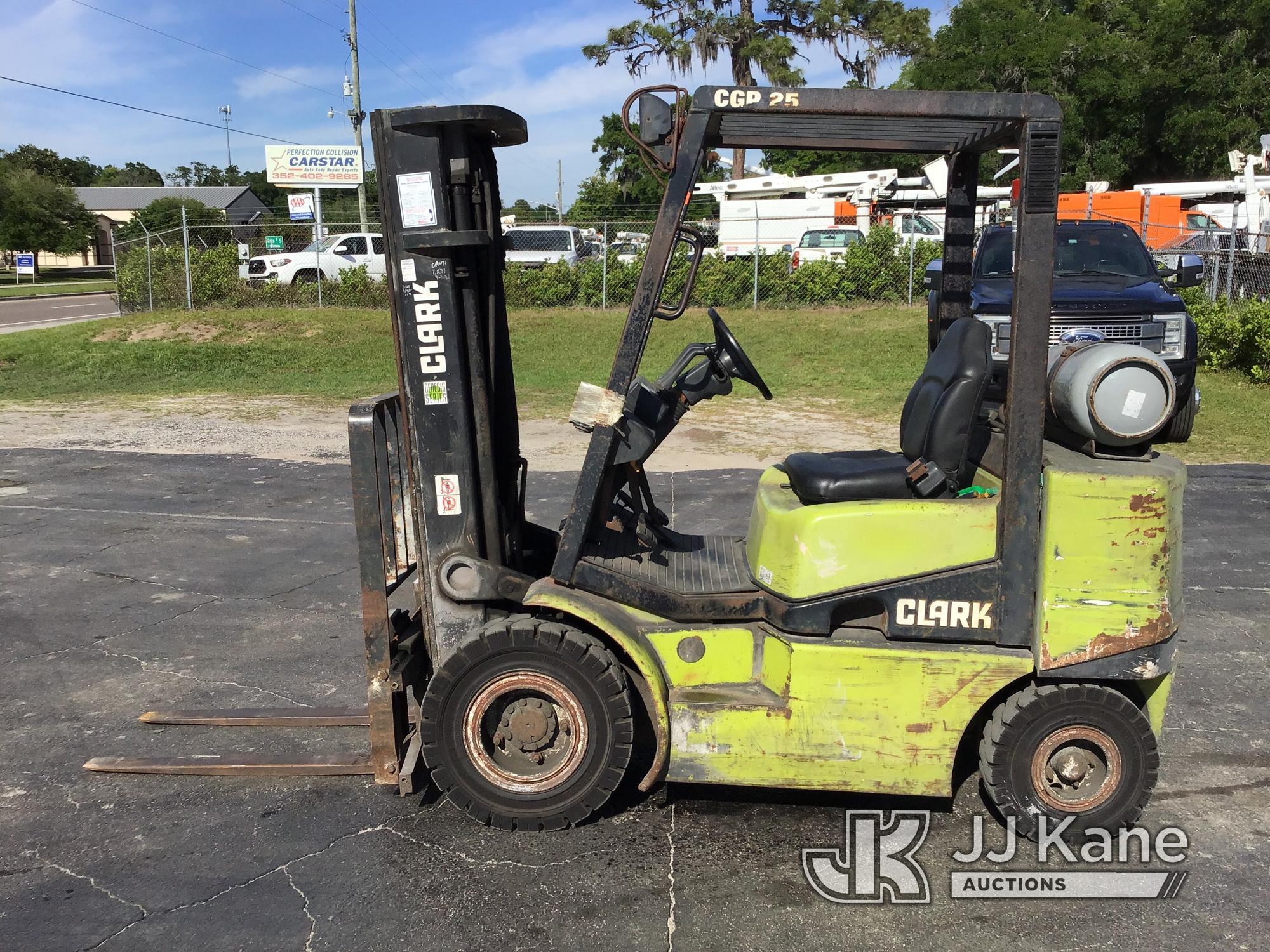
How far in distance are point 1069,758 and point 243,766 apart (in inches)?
130

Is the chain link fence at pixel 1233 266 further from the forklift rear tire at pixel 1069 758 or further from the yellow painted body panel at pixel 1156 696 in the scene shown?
the forklift rear tire at pixel 1069 758

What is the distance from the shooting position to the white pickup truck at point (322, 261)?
2458 cm

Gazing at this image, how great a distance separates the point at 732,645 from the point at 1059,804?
4.45 ft

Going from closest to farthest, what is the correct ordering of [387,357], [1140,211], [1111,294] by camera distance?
[1111,294], [387,357], [1140,211]

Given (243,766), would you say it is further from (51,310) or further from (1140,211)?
(51,310)

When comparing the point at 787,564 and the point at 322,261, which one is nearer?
the point at 787,564

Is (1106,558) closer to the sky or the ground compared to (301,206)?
closer to the ground

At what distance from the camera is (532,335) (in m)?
21.0

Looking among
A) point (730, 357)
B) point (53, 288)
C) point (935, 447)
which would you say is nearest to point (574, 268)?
point (730, 357)

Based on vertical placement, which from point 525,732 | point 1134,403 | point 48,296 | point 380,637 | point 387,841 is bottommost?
point 387,841

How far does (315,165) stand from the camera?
27.7 meters

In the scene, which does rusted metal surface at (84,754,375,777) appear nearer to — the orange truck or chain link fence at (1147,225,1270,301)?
chain link fence at (1147,225,1270,301)

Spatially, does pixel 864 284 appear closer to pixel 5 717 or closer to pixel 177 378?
pixel 177 378

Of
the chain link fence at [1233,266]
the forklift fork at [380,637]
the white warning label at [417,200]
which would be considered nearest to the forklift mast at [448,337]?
the white warning label at [417,200]
